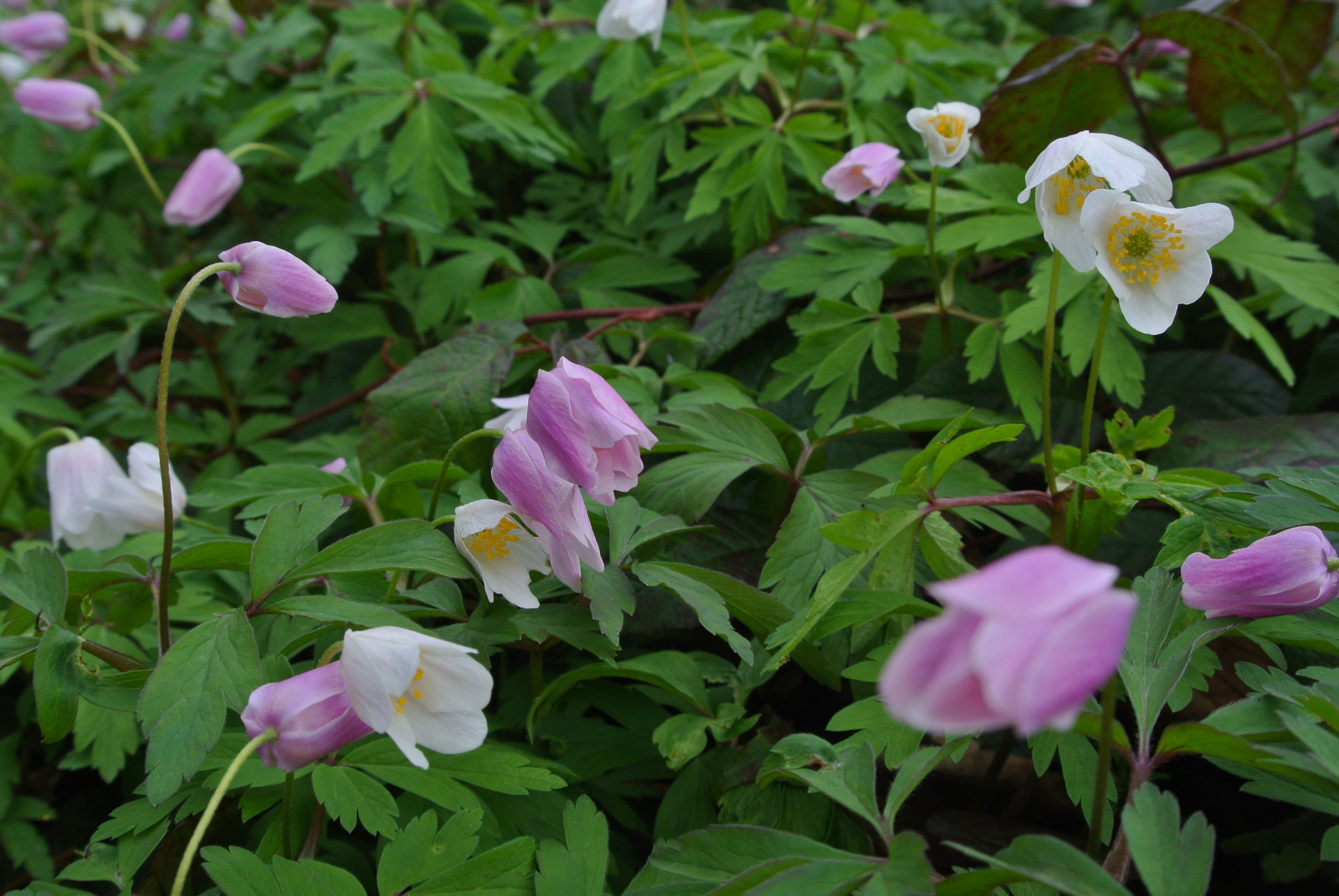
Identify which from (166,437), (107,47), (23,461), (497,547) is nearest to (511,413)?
(497,547)

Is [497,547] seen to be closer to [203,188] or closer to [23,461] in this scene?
[23,461]

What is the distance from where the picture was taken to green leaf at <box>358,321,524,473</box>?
58.7 inches

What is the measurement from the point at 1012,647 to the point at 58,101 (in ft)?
8.74

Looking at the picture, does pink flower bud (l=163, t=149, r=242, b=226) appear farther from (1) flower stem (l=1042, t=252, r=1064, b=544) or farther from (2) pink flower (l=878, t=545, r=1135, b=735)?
(2) pink flower (l=878, t=545, r=1135, b=735)

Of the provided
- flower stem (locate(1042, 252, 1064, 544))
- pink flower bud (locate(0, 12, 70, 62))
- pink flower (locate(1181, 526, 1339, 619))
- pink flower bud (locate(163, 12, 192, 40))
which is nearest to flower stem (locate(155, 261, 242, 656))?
flower stem (locate(1042, 252, 1064, 544))

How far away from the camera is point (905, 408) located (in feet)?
4.22

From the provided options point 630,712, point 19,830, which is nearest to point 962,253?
point 630,712

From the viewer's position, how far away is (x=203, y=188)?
6.34ft

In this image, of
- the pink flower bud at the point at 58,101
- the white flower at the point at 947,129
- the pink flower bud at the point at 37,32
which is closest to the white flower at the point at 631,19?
the white flower at the point at 947,129

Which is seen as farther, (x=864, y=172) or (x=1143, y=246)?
(x=864, y=172)

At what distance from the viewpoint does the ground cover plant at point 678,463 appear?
2.71 feet

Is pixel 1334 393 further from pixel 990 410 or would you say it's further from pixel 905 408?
pixel 905 408

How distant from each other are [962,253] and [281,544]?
1.20m

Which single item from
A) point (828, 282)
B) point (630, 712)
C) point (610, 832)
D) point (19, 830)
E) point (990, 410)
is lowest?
point (19, 830)
